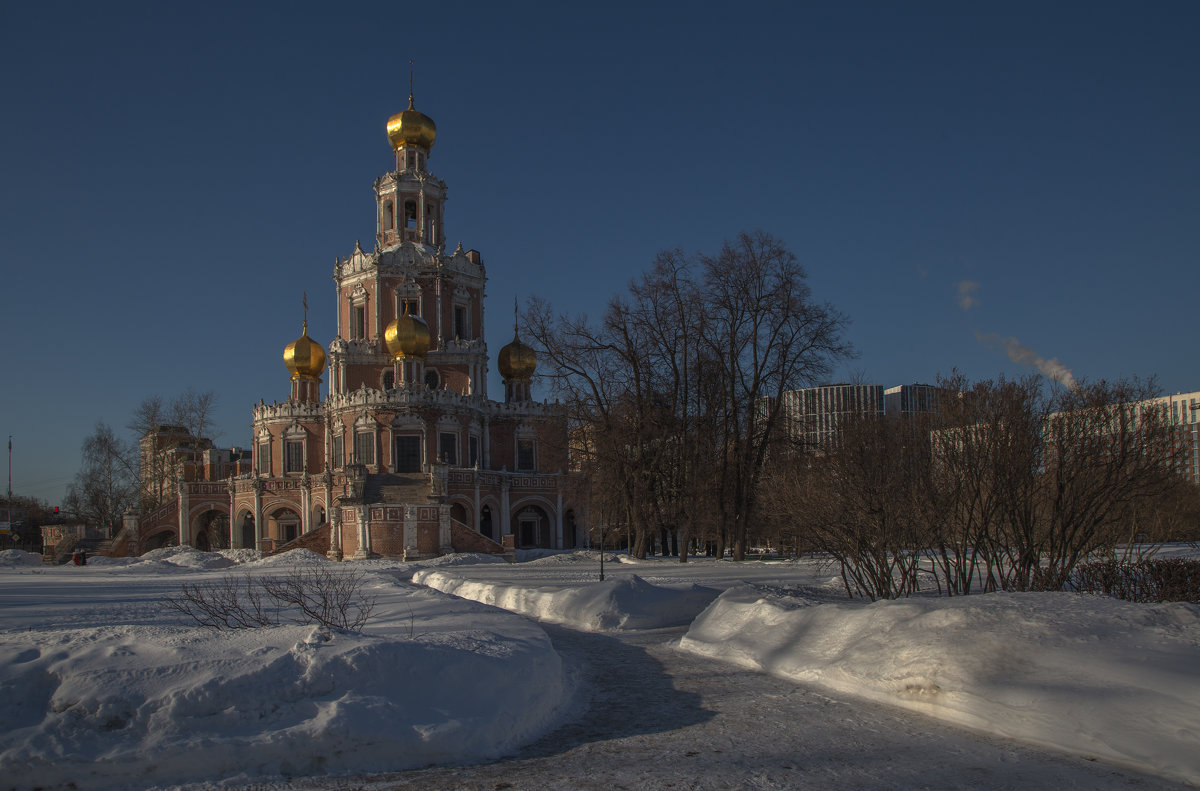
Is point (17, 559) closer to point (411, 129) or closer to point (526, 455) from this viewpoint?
point (526, 455)

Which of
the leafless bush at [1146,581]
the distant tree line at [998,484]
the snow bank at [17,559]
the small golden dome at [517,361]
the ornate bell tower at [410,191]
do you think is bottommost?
the snow bank at [17,559]

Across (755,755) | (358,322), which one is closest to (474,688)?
(755,755)

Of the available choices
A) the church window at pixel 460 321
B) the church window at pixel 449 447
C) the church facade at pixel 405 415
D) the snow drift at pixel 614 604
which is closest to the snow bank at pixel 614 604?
the snow drift at pixel 614 604

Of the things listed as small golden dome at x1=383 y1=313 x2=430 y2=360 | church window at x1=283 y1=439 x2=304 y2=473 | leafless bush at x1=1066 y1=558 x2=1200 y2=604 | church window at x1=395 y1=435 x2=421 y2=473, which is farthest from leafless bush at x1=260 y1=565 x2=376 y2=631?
church window at x1=283 y1=439 x2=304 y2=473

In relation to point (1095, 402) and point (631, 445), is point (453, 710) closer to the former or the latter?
point (1095, 402)

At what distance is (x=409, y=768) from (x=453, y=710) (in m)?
0.88

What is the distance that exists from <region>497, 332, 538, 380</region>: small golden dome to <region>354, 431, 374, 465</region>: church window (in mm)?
10506

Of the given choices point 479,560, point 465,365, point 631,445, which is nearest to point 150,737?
point 631,445

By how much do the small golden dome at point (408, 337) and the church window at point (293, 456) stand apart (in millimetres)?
7351

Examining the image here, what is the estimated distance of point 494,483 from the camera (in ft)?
151

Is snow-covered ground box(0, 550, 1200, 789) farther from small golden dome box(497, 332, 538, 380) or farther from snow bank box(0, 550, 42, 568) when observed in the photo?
small golden dome box(497, 332, 538, 380)

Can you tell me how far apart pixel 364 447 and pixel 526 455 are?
909 centimetres

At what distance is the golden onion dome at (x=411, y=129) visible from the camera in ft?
175

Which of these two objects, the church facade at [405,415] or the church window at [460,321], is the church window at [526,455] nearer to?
the church facade at [405,415]
